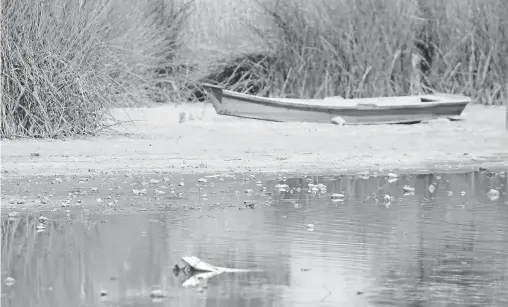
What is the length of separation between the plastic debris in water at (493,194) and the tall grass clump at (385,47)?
10340mm

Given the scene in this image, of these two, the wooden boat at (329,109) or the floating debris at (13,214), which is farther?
the wooden boat at (329,109)

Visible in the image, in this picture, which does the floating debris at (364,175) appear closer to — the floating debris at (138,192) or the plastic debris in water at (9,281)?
the floating debris at (138,192)

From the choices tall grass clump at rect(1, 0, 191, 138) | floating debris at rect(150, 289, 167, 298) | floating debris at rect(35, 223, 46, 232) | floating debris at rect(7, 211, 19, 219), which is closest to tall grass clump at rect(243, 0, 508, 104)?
tall grass clump at rect(1, 0, 191, 138)

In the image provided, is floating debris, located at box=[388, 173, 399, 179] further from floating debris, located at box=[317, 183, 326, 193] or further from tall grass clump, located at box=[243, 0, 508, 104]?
tall grass clump, located at box=[243, 0, 508, 104]

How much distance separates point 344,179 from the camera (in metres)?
13.4

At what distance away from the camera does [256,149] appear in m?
16.0

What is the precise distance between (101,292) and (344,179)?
21.0ft

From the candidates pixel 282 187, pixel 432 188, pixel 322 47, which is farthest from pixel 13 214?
pixel 322 47

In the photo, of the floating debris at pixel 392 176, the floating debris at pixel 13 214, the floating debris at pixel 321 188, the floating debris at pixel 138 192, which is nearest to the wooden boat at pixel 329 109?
the floating debris at pixel 392 176

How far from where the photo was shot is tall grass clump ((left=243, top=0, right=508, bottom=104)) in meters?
22.8

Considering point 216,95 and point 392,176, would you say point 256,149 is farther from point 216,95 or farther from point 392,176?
point 216,95

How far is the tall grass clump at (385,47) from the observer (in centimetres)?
2278

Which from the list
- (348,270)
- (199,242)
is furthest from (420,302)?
(199,242)

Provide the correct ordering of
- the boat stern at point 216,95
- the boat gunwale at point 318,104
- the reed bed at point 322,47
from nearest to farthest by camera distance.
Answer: the boat gunwale at point 318,104 → the boat stern at point 216,95 → the reed bed at point 322,47
